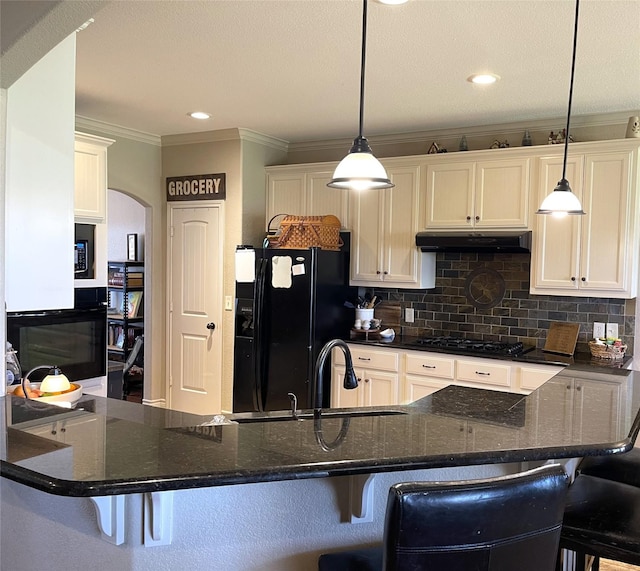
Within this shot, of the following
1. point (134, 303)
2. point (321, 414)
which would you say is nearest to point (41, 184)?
point (321, 414)

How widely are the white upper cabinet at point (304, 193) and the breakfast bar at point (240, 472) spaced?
320 cm

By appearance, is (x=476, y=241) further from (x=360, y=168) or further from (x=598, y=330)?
(x=360, y=168)

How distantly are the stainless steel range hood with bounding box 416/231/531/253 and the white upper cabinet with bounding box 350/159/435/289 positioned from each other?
0.53 feet

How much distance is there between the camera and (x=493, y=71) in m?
3.23

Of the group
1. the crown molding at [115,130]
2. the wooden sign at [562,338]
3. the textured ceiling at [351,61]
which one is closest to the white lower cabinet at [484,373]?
the wooden sign at [562,338]

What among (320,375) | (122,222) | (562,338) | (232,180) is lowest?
(562,338)

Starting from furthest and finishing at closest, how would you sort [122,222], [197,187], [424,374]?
1. [122,222]
2. [197,187]
3. [424,374]

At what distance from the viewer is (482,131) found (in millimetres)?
4508

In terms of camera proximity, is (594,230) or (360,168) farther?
(594,230)

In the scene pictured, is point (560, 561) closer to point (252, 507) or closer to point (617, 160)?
point (252, 507)

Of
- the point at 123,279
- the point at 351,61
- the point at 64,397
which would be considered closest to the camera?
the point at 64,397

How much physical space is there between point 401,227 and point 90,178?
88.6 inches

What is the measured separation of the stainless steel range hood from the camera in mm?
4039

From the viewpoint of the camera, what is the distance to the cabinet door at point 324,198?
483 cm
